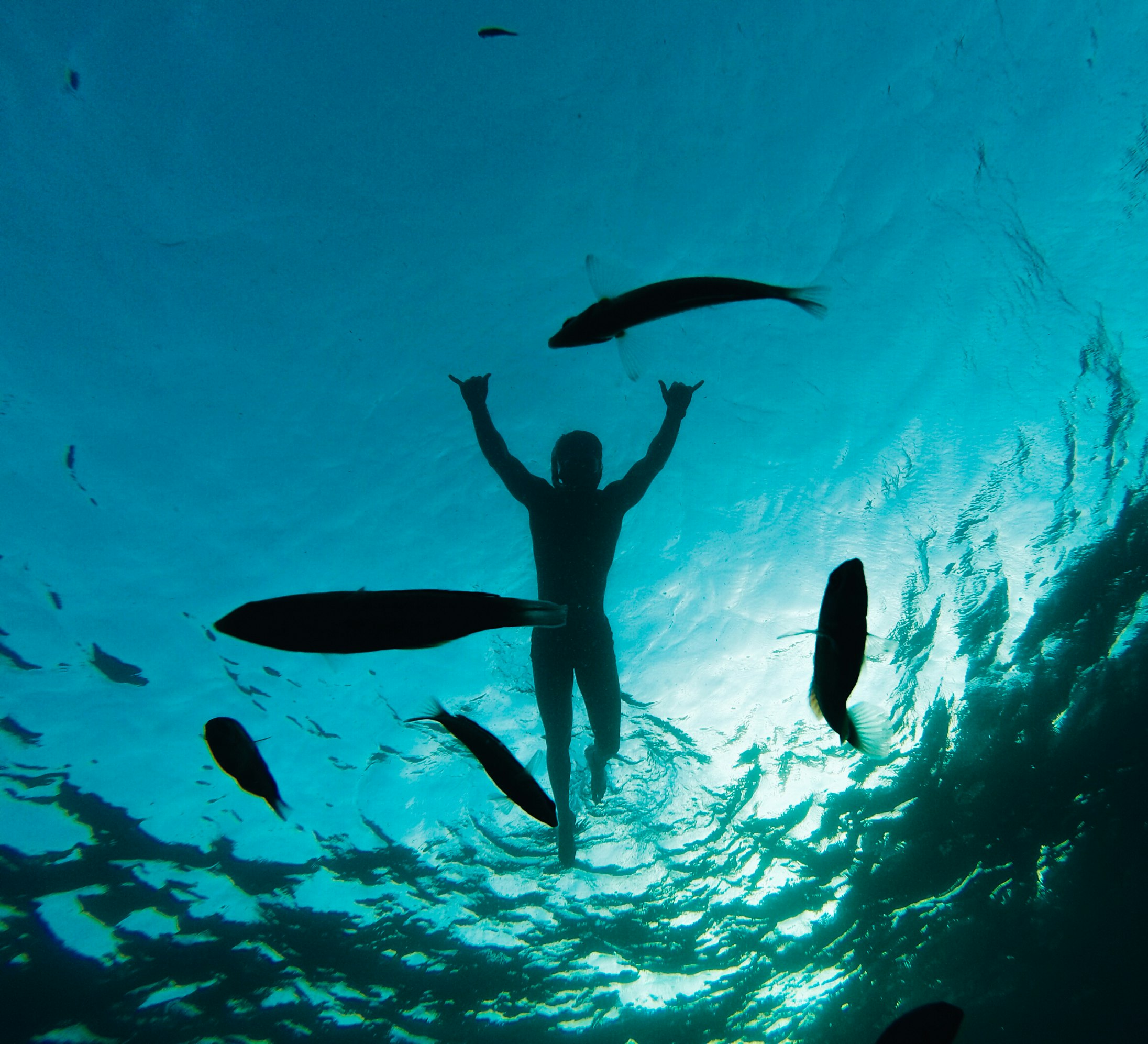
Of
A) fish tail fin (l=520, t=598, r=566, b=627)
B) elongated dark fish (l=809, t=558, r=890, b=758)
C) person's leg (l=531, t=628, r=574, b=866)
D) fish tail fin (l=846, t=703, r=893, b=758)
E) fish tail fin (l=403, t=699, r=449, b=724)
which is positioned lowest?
fish tail fin (l=846, t=703, r=893, b=758)

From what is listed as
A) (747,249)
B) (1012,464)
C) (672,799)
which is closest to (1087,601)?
(1012,464)

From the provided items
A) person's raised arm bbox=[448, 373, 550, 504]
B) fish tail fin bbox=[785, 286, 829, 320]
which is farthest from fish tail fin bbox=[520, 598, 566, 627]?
person's raised arm bbox=[448, 373, 550, 504]

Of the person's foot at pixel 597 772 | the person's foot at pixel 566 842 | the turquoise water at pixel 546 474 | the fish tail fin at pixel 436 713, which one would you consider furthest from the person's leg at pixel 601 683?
the fish tail fin at pixel 436 713

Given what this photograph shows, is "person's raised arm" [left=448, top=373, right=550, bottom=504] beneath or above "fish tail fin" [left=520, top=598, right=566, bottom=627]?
above

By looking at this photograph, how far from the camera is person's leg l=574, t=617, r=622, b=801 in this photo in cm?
648

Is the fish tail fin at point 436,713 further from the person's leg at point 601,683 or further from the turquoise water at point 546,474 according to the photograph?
the person's leg at point 601,683

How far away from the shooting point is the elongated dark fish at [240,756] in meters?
1.81

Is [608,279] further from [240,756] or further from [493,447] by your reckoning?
[493,447]

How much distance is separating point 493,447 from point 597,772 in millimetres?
4420

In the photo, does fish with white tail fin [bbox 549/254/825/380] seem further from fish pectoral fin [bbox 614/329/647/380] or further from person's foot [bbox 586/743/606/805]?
person's foot [bbox 586/743/606/805]

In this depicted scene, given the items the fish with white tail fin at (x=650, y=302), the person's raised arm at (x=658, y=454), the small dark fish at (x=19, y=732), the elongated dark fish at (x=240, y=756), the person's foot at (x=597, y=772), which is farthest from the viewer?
the small dark fish at (x=19, y=732)

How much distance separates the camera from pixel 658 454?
621cm

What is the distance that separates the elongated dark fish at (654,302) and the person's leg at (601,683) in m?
5.23

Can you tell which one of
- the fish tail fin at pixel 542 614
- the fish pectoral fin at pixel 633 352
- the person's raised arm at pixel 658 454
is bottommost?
the fish tail fin at pixel 542 614
